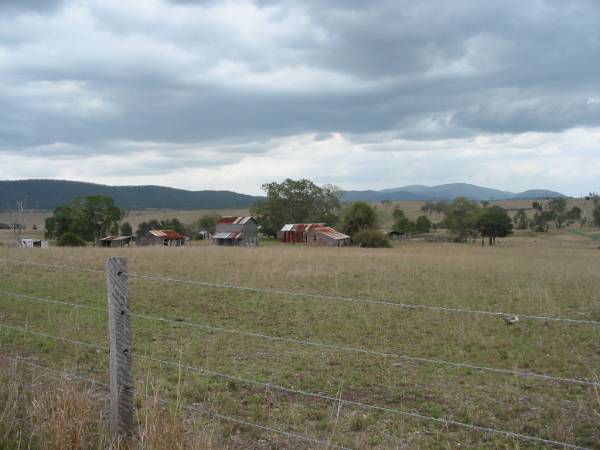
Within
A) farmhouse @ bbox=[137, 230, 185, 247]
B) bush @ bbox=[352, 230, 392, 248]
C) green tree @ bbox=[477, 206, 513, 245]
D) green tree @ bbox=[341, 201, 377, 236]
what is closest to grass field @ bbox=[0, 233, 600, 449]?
bush @ bbox=[352, 230, 392, 248]

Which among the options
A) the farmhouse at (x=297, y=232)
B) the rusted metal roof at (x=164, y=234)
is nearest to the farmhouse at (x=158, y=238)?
the rusted metal roof at (x=164, y=234)

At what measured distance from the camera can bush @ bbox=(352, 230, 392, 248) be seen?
227 feet

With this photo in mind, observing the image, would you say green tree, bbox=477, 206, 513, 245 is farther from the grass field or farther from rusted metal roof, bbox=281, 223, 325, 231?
the grass field

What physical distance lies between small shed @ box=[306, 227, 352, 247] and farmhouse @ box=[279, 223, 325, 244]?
2789mm

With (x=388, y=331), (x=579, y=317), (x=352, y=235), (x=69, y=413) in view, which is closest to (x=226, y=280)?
(x=388, y=331)

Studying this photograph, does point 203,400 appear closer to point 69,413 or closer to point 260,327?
point 69,413

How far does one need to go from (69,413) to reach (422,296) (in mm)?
13095

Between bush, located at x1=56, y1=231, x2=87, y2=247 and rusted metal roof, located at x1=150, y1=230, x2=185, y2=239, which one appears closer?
bush, located at x1=56, y1=231, x2=87, y2=247

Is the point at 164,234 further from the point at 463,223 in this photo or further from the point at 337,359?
the point at 337,359

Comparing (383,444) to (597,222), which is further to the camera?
(597,222)

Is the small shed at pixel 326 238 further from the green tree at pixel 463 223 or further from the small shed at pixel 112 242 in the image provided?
the small shed at pixel 112 242

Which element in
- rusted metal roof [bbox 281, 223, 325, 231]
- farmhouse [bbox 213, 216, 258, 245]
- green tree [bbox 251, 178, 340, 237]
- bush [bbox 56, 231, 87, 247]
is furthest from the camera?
green tree [bbox 251, 178, 340, 237]

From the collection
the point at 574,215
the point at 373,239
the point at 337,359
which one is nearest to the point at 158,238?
the point at 373,239

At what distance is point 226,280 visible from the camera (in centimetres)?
1919
